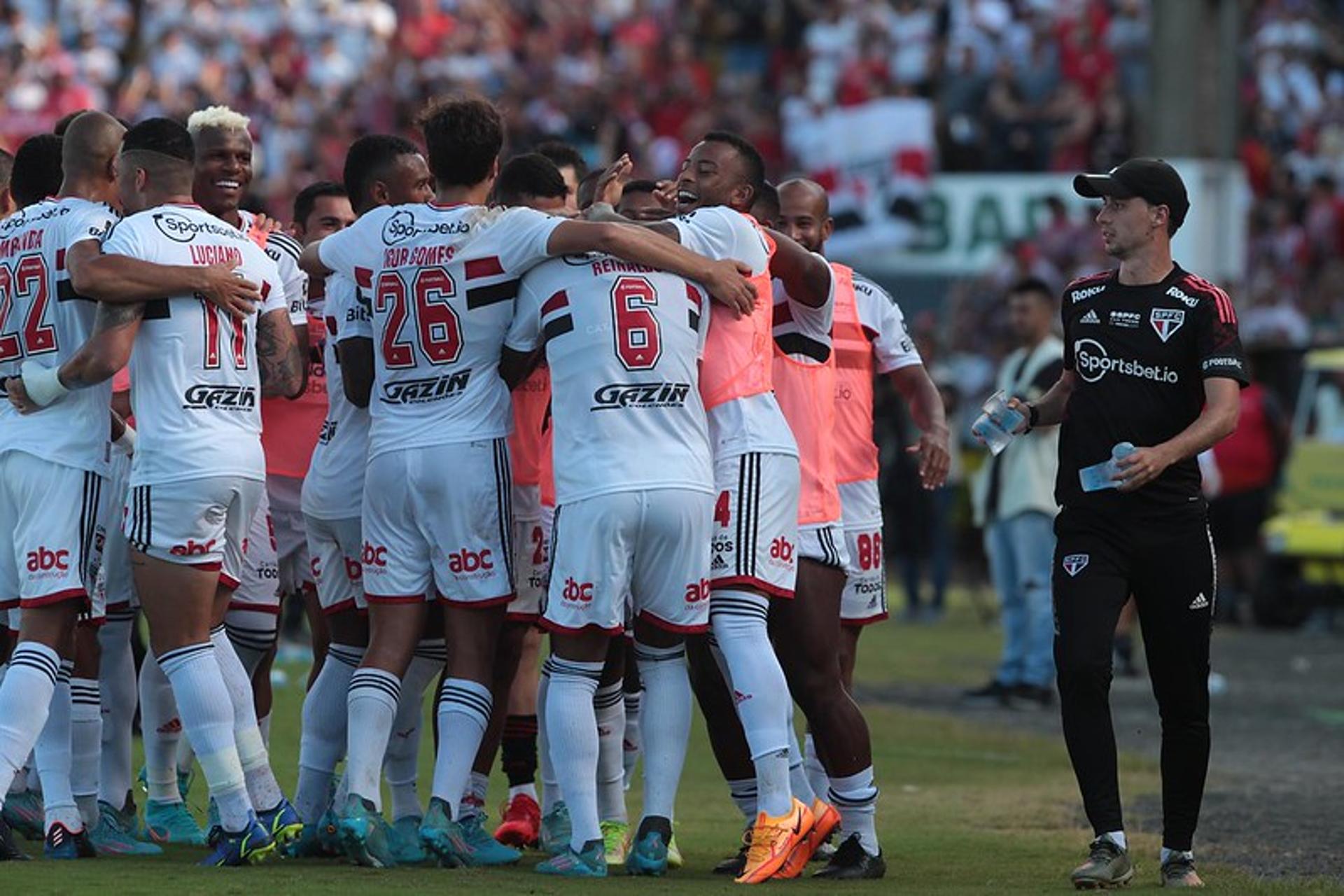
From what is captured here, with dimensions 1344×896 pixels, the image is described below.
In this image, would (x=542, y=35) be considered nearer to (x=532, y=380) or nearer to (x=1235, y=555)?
(x=1235, y=555)

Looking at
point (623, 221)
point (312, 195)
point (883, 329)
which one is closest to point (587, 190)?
point (623, 221)

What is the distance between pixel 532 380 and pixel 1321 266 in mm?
17669

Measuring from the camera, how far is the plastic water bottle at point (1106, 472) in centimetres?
821

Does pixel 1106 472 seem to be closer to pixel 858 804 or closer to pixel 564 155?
pixel 858 804

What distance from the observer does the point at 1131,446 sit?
825cm

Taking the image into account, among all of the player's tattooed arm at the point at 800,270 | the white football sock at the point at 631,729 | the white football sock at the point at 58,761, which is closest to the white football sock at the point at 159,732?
the white football sock at the point at 58,761

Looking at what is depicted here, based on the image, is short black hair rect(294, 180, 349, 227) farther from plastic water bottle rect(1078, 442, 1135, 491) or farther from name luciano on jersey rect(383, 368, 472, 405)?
plastic water bottle rect(1078, 442, 1135, 491)

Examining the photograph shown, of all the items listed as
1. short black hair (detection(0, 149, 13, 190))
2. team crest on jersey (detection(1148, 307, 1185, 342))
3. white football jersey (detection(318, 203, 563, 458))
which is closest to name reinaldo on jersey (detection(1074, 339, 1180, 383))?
team crest on jersey (detection(1148, 307, 1185, 342))

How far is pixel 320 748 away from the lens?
29.0 feet

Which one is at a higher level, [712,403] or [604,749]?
[712,403]

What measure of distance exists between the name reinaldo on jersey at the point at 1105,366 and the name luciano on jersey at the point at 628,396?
151cm

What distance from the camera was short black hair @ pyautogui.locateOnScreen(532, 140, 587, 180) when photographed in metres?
9.88

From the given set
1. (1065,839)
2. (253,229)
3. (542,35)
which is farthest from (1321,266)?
(253,229)

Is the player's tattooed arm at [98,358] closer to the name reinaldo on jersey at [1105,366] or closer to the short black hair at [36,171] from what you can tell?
the short black hair at [36,171]
